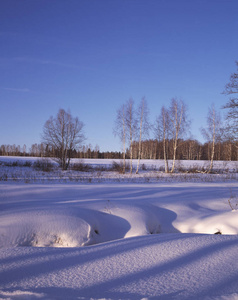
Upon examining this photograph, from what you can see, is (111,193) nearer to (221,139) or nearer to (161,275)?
(161,275)

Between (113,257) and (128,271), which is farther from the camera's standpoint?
(113,257)

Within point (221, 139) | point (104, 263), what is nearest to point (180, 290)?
point (104, 263)

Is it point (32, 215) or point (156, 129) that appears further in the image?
point (156, 129)

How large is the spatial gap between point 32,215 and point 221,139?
506 inches

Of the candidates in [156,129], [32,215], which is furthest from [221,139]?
[32,215]

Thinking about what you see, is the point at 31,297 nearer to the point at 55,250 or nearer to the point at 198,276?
the point at 55,250

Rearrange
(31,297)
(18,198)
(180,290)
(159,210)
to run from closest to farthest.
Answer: (31,297) < (180,290) < (159,210) < (18,198)

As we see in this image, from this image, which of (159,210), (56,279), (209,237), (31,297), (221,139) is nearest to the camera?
(31,297)

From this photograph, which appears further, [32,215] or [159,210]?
[159,210]

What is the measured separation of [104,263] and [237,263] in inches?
56.6

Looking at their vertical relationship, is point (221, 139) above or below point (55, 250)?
above

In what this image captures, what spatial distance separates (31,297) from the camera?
1.59 metres

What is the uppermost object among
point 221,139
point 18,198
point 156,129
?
point 156,129

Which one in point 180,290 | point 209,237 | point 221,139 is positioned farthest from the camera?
point 221,139
